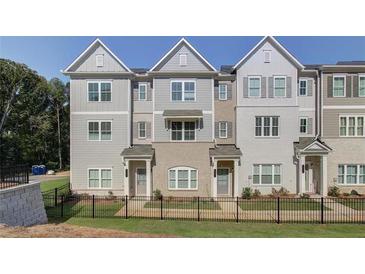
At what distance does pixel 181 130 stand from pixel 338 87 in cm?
1234

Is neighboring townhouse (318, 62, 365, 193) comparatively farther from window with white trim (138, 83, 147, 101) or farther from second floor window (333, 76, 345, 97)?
window with white trim (138, 83, 147, 101)

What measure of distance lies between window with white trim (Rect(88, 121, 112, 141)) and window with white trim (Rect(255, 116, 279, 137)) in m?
10.9

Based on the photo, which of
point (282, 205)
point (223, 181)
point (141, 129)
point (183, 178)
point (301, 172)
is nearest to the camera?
point (282, 205)

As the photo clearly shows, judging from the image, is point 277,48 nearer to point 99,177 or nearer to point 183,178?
point 183,178

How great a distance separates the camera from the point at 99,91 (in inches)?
735

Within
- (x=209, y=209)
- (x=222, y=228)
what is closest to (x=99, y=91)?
(x=209, y=209)

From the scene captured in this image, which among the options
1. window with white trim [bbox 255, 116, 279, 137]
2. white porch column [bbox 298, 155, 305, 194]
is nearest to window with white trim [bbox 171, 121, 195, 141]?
window with white trim [bbox 255, 116, 279, 137]

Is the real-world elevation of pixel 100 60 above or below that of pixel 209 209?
above

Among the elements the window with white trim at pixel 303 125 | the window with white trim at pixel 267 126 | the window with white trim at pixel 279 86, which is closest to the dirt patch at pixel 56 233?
the window with white trim at pixel 267 126

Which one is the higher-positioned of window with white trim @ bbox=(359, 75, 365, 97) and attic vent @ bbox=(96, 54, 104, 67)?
attic vent @ bbox=(96, 54, 104, 67)

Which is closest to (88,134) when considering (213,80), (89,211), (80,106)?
(80,106)

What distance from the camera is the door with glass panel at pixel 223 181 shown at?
18922 millimetres

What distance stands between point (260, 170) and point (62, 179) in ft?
54.2

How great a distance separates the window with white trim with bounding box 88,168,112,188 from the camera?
18.7 metres
